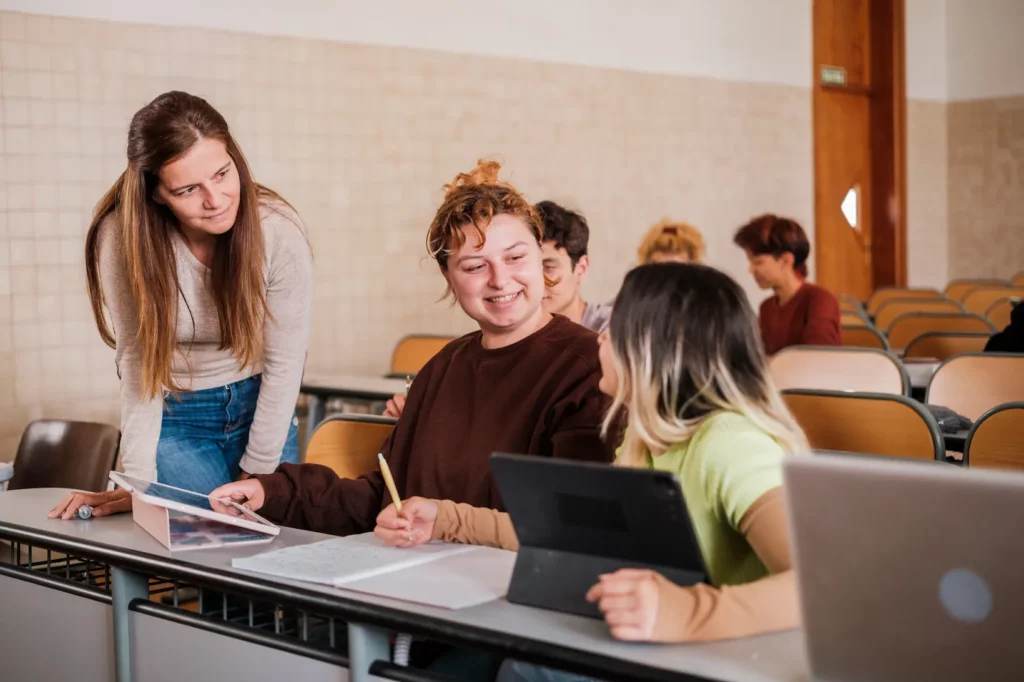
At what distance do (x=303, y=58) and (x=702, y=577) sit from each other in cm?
479

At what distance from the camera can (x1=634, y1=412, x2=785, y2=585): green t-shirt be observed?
1.40m

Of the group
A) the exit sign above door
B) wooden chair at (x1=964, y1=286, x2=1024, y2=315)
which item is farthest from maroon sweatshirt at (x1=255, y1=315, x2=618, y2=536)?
the exit sign above door

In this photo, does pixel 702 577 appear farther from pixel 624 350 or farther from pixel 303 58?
pixel 303 58

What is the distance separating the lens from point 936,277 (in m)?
10.6

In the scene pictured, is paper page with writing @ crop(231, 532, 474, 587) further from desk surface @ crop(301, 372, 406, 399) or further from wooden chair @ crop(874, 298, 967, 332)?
wooden chair @ crop(874, 298, 967, 332)

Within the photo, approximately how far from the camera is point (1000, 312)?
734cm

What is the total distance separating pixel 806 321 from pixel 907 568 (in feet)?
13.2

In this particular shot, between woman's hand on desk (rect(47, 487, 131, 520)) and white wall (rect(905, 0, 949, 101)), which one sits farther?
white wall (rect(905, 0, 949, 101))

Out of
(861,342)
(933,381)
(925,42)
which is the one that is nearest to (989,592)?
(933,381)

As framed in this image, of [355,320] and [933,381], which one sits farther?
[355,320]

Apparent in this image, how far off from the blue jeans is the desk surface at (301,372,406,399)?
1820 mm

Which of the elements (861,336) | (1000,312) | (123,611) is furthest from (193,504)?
(1000,312)

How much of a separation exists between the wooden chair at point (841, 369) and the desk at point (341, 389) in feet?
4.77

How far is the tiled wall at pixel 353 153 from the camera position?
15.6 feet
